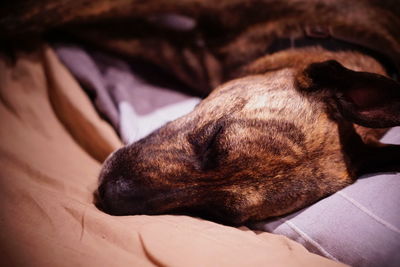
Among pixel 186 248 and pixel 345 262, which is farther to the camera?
pixel 345 262

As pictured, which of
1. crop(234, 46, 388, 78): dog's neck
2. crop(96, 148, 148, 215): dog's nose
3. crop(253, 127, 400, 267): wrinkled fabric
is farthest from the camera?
crop(234, 46, 388, 78): dog's neck

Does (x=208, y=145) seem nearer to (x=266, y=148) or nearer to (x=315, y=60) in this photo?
(x=266, y=148)

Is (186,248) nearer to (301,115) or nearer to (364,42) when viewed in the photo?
(301,115)

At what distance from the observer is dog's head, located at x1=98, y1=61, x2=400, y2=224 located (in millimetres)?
1490

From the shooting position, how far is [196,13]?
2535mm

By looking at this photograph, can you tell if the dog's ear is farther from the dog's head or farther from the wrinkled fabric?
the wrinkled fabric

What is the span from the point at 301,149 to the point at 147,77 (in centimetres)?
140

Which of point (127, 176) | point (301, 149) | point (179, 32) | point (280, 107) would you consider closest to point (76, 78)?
point (179, 32)

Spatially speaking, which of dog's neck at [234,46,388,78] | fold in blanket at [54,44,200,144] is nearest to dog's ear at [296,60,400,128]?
dog's neck at [234,46,388,78]

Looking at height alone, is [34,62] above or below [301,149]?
above

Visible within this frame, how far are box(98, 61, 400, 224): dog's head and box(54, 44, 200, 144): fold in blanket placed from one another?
402mm

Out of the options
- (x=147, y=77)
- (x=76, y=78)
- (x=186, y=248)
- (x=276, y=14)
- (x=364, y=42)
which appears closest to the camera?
(x=186, y=248)

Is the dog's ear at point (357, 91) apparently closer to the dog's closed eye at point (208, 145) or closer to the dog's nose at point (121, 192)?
the dog's closed eye at point (208, 145)

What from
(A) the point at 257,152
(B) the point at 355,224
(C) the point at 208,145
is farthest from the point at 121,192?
(B) the point at 355,224
